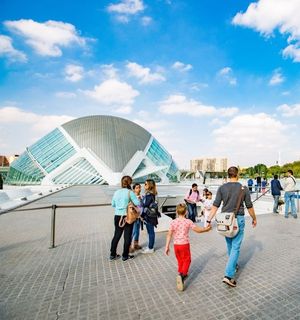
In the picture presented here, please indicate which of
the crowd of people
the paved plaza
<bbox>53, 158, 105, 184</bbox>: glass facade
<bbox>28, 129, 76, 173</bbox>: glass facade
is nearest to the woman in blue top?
the crowd of people

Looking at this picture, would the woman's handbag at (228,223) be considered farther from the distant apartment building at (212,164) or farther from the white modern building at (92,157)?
the distant apartment building at (212,164)

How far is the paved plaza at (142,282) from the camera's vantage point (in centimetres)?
282

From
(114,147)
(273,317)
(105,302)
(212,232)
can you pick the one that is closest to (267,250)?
(212,232)

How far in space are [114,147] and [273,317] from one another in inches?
1614

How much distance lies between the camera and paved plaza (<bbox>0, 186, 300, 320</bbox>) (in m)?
2.82

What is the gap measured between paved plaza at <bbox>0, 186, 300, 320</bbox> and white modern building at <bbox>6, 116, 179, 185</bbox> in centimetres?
3227

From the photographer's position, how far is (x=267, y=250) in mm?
5090

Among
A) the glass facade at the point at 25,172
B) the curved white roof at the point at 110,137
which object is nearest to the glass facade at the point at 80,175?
the curved white roof at the point at 110,137

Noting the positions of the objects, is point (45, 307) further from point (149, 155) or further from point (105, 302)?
point (149, 155)

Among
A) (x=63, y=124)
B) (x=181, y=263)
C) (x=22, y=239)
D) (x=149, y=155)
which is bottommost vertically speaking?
(x=22, y=239)

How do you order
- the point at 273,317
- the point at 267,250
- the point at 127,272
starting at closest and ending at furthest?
the point at 273,317, the point at 127,272, the point at 267,250

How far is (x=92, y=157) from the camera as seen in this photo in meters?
38.4

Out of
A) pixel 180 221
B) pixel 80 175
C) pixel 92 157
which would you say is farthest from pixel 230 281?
pixel 92 157

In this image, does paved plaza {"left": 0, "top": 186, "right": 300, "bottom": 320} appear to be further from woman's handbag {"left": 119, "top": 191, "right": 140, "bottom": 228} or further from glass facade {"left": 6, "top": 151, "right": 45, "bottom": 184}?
glass facade {"left": 6, "top": 151, "right": 45, "bottom": 184}
